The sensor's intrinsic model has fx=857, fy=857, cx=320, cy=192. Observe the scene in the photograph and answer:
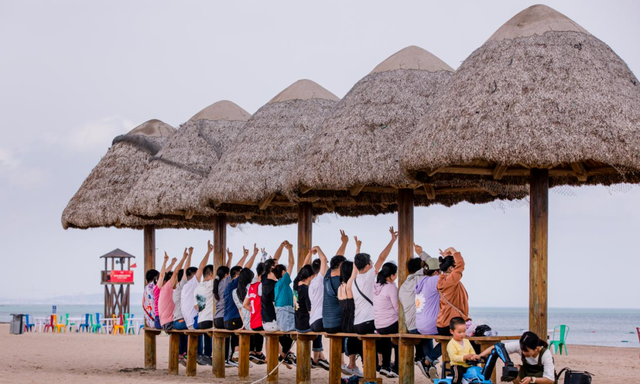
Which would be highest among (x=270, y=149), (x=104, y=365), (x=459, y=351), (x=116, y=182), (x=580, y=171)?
(x=270, y=149)

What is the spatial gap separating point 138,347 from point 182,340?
10.4 meters

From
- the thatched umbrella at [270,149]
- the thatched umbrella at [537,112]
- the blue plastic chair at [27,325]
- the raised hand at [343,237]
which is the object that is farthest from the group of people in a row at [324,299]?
the blue plastic chair at [27,325]

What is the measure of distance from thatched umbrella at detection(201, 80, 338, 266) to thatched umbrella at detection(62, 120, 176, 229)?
3052 mm

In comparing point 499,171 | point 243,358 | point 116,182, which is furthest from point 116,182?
point 499,171

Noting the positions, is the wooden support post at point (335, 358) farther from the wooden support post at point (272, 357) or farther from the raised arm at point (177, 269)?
the raised arm at point (177, 269)

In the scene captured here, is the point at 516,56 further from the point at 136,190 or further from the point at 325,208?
the point at 136,190

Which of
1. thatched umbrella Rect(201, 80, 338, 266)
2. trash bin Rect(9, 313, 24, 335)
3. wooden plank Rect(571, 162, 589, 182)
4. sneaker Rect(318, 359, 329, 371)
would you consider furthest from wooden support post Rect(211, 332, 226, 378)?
trash bin Rect(9, 313, 24, 335)

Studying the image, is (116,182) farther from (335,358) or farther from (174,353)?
(335,358)

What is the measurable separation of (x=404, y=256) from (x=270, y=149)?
11.6 ft

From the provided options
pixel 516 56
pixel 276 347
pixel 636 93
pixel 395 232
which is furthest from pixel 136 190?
pixel 636 93

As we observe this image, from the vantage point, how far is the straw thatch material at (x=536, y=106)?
930cm

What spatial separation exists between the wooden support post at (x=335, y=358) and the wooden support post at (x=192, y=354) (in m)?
3.68

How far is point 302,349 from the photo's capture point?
12.7 m

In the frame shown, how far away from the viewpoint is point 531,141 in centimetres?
933
